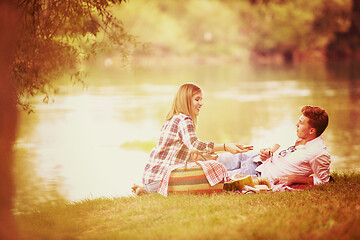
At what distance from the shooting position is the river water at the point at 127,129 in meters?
10.4

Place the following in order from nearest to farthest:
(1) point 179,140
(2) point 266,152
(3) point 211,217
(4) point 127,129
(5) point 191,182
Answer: (3) point 211,217, (5) point 191,182, (1) point 179,140, (2) point 266,152, (4) point 127,129

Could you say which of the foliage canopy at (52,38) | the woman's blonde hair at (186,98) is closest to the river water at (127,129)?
Answer: the foliage canopy at (52,38)

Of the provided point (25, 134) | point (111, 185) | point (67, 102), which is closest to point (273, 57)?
point (67, 102)

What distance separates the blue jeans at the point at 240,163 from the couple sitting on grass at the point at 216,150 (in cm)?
36

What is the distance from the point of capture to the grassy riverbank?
487cm

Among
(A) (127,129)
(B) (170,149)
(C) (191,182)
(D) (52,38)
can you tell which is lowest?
(A) (127,129)

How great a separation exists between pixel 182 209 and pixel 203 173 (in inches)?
30.3

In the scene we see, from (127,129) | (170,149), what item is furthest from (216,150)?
(127,129)

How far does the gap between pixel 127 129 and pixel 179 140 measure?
1062 centimetres

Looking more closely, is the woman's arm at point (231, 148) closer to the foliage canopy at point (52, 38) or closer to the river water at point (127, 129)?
the river water at point (127, 129)

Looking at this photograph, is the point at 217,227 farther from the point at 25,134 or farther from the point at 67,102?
the point at 67,102

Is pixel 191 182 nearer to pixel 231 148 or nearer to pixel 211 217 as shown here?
pixel 231 148

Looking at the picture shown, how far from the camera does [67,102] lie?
25.7 meters

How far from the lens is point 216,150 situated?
21.8ft
